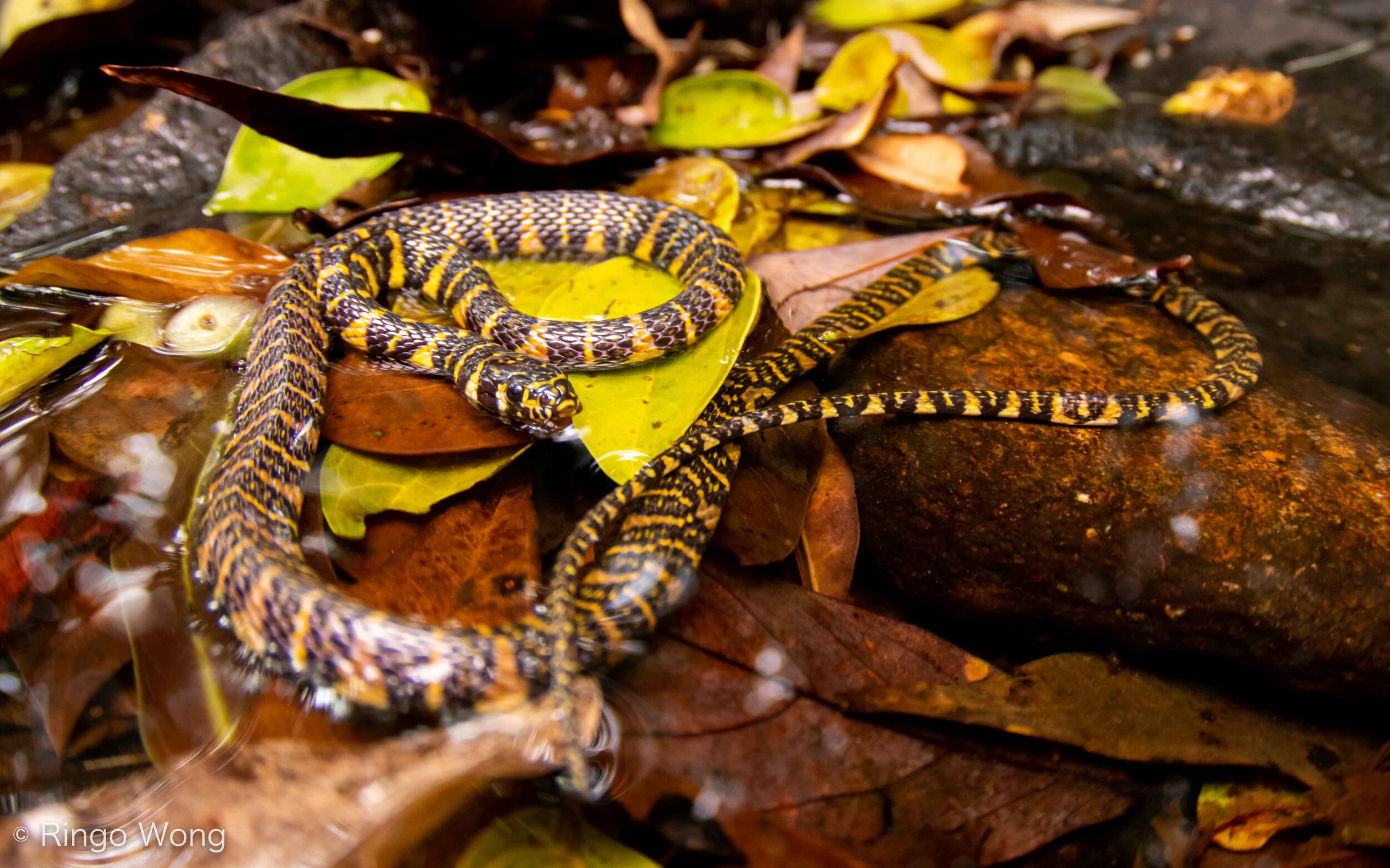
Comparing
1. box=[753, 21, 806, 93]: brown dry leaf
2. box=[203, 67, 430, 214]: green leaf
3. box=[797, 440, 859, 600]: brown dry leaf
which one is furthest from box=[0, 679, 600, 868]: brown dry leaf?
box=[753, 21, 806, 93]: brown dry leaf

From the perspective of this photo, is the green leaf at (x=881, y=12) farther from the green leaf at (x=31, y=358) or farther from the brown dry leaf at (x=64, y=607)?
the brown dry leaf at (x=64, y=607)

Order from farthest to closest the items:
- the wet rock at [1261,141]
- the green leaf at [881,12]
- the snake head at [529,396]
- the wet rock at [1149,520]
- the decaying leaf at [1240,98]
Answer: the green leaf at [881,12]
the decaying leaf at [1240,98]
the wet rock at [1261,141]
the snake head at [529,396]
the wet rock at [1149,520]

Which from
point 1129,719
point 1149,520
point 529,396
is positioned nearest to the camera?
point 1129,719

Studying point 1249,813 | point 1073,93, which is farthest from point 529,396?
point 1073,93

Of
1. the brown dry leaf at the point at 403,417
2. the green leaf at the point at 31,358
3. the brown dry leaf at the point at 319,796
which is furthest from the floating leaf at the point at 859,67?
the brown dry leaf at the point at 319,796

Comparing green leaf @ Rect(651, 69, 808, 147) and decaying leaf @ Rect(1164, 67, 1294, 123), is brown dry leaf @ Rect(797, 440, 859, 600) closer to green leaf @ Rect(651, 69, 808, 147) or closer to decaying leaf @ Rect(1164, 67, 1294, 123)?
green leaf @ Rect(651, 69, 808, 147)

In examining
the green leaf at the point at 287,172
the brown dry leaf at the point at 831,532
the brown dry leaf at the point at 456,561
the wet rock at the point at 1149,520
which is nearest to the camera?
the brown dry leaf at the point at 456,561

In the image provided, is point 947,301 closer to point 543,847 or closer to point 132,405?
point 543,847
